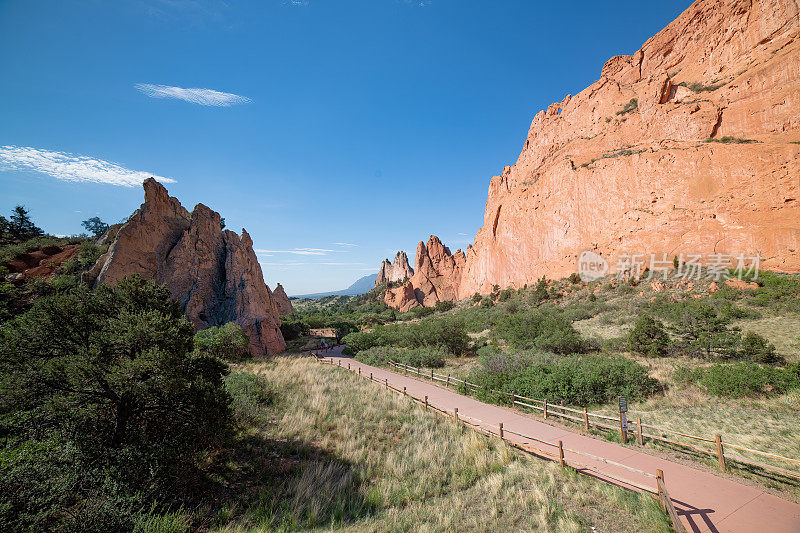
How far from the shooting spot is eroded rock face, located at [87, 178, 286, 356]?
875 inches

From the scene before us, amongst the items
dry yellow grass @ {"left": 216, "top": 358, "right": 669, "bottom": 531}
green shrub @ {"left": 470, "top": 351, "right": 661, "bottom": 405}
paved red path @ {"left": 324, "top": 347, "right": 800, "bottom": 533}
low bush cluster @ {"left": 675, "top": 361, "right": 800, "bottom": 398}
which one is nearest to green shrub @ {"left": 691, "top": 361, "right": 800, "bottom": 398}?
low bush cluster @ {"left": 675, "top": 361, "right": 800, "bottom": 398}

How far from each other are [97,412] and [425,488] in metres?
6.90

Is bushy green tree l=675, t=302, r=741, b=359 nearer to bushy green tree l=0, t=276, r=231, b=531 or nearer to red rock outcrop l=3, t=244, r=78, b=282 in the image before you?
bushy green tree l=0, t=276, r=231, b=531

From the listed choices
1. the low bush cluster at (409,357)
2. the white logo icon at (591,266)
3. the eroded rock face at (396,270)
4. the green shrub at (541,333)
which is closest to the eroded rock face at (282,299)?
the low bush cluster at (409,357)

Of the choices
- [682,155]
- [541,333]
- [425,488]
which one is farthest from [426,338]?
[682,155]

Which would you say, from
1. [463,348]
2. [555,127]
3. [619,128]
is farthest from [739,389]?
[555,127]

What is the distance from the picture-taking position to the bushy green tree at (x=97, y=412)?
13.6 ft

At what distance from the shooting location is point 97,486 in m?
4.69

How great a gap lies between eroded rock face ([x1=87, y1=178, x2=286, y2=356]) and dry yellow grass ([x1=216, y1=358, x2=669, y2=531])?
17.2 m

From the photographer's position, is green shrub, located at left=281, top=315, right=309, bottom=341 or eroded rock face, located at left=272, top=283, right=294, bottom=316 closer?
green shrub, located at left=281, top=315, right=309, bottom=341

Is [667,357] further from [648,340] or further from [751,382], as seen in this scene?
[751,382]

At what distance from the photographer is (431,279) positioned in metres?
87.0

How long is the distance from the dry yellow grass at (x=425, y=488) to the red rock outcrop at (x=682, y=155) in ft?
134

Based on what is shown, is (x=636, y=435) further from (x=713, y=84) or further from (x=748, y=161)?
(x=713, y=84)
